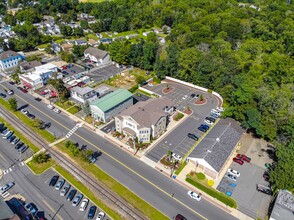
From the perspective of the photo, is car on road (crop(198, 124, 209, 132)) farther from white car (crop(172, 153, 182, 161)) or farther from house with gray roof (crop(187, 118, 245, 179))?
white car (crop(172, 153, 182, 161))

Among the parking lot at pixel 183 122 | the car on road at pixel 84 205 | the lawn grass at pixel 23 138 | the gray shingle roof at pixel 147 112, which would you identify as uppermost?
the gray shingle roof at pixel 147 112

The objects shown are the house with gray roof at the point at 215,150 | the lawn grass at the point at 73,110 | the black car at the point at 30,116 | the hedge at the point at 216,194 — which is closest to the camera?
the hedge at the point at 216,194

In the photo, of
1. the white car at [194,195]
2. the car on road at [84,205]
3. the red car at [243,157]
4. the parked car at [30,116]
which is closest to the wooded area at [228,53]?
the red car at [243,157]

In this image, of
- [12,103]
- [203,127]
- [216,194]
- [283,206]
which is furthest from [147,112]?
[12,103]

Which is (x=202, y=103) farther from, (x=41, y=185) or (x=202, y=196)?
(x=41, y=185)

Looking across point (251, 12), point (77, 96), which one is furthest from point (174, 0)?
point (77, 96)

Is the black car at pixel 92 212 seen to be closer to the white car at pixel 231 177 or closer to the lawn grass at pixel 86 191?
the lawn grass at pixel 86 191

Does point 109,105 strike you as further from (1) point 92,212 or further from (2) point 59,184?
(1) point 92,212
